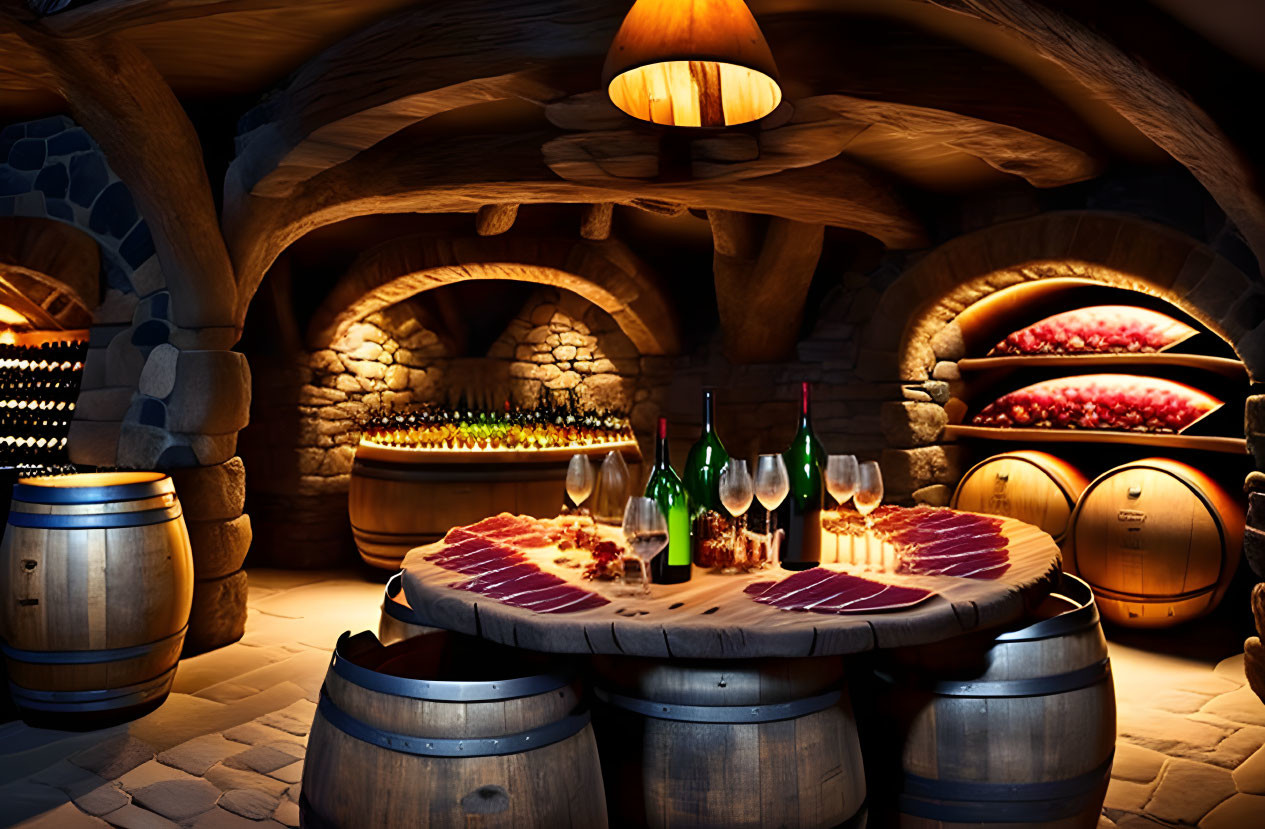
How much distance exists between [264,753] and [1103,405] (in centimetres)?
420

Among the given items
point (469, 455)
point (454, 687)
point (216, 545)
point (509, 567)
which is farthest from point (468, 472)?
point (454, 687)

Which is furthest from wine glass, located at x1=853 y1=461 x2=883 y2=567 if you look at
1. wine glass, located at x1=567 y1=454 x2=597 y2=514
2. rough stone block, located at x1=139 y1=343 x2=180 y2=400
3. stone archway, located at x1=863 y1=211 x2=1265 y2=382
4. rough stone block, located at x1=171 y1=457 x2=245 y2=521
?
rough stone block, located at x1=139 y1=343 x2=180 y2=400

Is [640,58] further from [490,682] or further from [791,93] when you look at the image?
[490,682]

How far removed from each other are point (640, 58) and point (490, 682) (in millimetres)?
1342

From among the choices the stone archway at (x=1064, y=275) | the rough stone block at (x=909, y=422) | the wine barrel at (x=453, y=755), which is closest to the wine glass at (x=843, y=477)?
the wine barrel at (x=453, y=755)

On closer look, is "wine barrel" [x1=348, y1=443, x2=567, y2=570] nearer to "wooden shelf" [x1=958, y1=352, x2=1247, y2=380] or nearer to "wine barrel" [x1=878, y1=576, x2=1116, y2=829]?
"wooden shelf" [x1=958, y1=352, x2=1247, y2=380]

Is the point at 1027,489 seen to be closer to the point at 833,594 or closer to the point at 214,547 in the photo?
the point at 833,594

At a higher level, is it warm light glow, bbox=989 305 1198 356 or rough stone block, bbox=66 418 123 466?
warm light glow, bbox=989 305 1198 356

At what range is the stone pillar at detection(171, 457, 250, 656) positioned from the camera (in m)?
3.88

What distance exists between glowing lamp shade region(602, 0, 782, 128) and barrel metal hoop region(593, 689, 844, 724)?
1319 millimetres

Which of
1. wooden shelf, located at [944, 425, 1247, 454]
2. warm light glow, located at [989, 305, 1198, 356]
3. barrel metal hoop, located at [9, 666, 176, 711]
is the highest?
warm light glow, located at [989, 305, 1198, 356]

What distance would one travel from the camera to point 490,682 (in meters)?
1.54

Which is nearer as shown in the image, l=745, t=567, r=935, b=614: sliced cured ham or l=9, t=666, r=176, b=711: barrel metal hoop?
l=745, t=567, r=935, b=614: sliced cured ham

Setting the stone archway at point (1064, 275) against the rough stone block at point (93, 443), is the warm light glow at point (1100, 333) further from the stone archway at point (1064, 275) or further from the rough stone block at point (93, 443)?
the rough stone block at point (93, 443)
